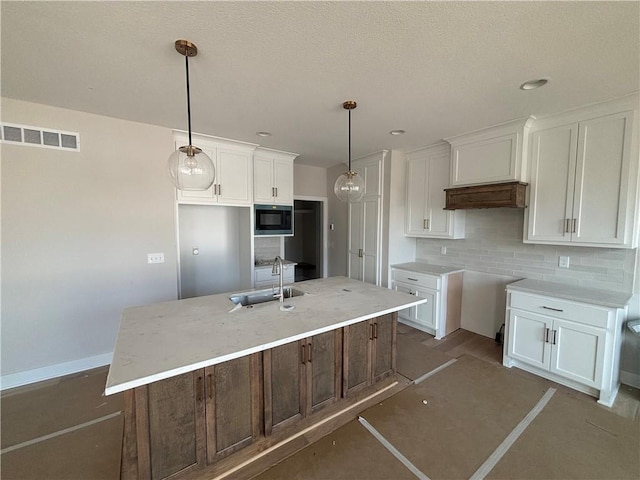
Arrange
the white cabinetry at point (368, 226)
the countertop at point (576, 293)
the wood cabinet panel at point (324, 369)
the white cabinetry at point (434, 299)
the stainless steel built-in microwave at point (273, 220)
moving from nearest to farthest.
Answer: the wood cabinet panel at point (324, 369), the countertop at point (576, 293), the white cabinetry at point (434, 299), the stainless steel built-in microwave at point (273, 220), the white cabinetry at point (368, 226)

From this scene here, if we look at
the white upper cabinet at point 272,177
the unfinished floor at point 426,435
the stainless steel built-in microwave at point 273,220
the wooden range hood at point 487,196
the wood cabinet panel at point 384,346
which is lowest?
the unfinished floor at point 426,435

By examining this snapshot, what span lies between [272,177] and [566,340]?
3.96 m

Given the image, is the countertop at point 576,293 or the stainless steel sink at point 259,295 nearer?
the countertop at point 576,293

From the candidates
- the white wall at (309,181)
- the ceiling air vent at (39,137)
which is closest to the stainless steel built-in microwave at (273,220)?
the white wall at (309,181)

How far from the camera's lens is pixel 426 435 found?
1944mm

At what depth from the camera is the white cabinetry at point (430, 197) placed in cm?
366

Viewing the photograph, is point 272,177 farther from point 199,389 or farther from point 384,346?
point 199,389

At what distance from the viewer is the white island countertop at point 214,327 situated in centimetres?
131

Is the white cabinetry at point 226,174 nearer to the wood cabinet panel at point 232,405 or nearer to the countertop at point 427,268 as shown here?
the wood cabinet panel at point 232,405

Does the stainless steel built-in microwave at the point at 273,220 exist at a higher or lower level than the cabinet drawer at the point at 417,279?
higher

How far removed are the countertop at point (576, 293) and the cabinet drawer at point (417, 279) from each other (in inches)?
33.3

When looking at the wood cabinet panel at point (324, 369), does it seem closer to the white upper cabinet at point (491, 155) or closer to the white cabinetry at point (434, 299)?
the white cabinetry at point (434, 299)

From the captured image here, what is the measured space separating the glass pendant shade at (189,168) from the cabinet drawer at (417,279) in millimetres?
3006

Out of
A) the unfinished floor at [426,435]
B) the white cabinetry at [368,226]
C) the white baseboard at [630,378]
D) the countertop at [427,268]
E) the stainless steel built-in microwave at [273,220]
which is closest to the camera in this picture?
the unfinished floor at [426,435]
